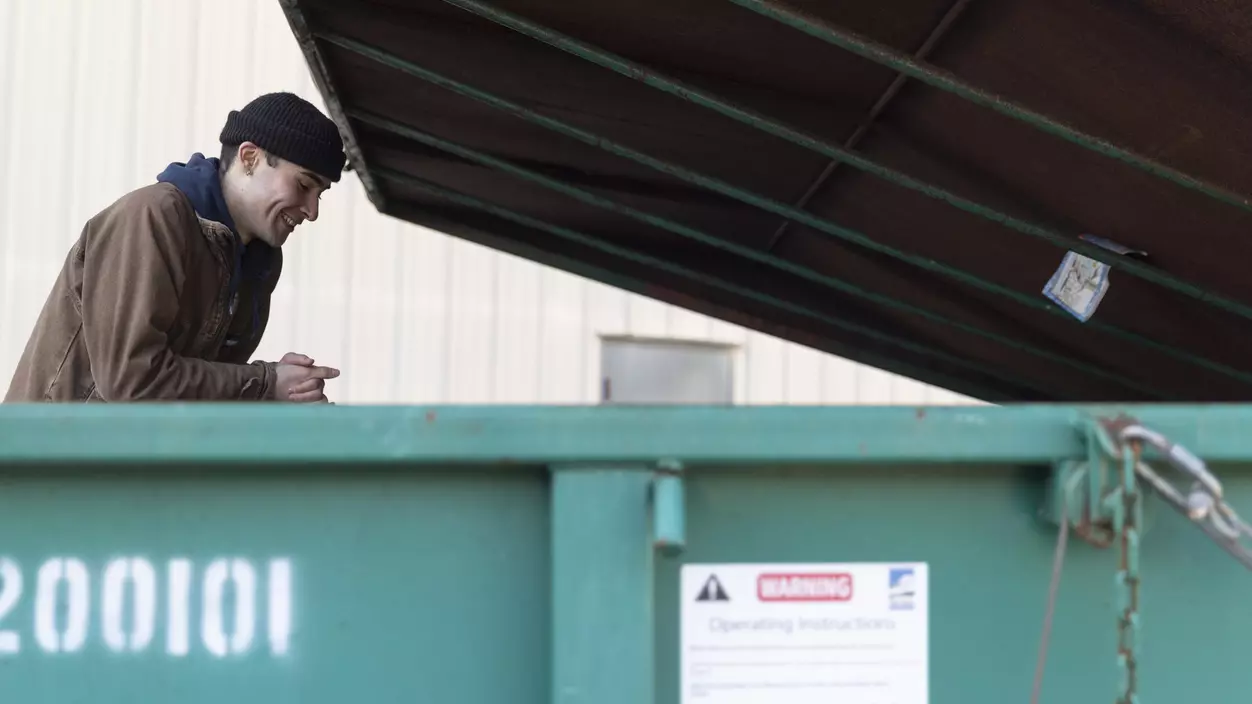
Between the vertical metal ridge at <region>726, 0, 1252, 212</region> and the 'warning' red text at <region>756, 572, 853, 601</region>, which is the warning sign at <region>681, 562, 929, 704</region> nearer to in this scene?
the 'warning' red text at <region>756, 572, 853, 601</region>

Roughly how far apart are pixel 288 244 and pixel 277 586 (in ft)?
22.2

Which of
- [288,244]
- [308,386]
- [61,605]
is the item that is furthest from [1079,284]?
[288,244]

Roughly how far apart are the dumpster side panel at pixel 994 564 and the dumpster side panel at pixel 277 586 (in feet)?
0.67

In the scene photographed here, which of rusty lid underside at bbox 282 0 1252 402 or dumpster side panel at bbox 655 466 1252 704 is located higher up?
rusty lid underside at bbox 282 0 1252 402

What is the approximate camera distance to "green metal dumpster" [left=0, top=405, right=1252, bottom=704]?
1.27 metres

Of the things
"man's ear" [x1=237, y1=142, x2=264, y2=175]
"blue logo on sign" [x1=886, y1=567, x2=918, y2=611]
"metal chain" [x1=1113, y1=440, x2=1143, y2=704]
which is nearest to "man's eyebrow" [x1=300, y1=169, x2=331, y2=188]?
"man's ear" [x1=237, y1=142, x2=264, y2=175]

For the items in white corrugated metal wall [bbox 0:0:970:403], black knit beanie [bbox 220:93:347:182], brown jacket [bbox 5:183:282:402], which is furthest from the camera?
white corrugated metal wall [bbox 0:0:970:403]

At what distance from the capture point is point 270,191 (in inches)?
102

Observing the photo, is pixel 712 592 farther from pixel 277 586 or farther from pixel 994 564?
Result: pixel 277 586

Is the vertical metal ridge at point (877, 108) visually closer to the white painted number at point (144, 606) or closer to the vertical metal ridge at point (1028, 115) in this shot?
the vertical metal ridge at point (1028, 115)

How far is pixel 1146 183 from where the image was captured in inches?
105

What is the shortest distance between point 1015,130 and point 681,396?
5849 mm

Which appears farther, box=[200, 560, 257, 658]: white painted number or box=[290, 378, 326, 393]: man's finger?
box=[290, 378, 326, 393]: man's finger

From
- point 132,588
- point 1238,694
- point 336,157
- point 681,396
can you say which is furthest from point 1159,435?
point 681,396
